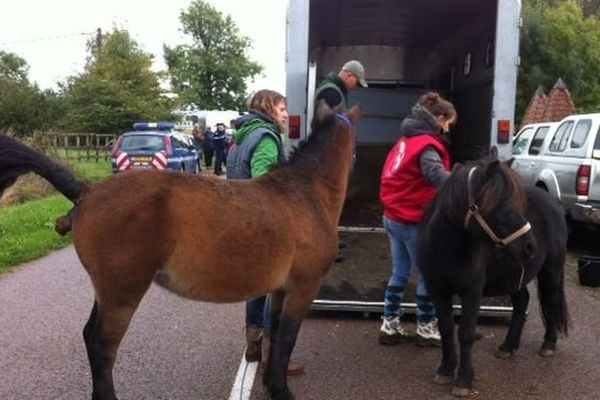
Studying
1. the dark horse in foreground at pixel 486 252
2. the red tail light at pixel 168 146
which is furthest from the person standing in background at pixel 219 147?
the dark horse in foreground at pixel 486 252

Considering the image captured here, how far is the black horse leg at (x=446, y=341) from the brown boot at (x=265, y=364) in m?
1.01

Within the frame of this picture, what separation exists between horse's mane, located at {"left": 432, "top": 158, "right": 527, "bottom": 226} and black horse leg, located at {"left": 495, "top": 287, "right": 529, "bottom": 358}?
140cm

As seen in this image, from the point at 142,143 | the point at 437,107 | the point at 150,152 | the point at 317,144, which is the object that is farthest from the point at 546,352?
the point at 142,143

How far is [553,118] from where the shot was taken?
808 inches

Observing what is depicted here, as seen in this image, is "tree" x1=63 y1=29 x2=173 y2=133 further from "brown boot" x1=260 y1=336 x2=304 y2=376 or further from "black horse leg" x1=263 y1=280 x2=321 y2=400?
"black horse leg" x1=263 y1=280 x2=321 y2=400

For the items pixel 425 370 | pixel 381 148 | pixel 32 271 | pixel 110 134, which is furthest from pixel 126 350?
pixel 110 134

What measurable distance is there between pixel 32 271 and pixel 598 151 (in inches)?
321

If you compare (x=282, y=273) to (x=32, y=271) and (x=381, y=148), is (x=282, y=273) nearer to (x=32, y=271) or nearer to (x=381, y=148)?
(x=32, y=271)

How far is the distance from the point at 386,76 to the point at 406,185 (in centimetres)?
659

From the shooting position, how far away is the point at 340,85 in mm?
5141

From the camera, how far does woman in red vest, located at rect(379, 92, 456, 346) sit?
4496 mm

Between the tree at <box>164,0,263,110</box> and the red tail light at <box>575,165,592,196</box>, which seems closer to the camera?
the red tail light at <box>575,165,592,196</box>

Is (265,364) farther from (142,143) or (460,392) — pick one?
(142,143)

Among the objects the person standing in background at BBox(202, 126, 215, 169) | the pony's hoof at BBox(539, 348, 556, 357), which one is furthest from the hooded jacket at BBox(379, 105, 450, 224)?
the person standing in background at BBox(202, 126, 215, 169)
